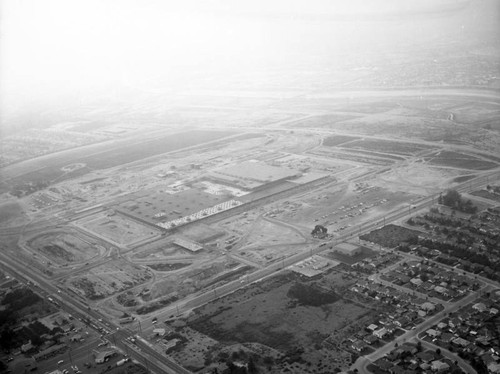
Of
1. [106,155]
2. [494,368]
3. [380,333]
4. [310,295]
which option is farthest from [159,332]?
[106,155]

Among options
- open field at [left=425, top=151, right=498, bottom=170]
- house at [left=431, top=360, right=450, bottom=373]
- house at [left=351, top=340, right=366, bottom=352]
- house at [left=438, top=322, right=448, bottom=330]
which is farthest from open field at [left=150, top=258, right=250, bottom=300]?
open field at [left=425, top=151, right=498, bottom=170]

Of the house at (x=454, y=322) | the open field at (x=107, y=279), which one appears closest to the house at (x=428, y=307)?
the house at (x=454, y=322)

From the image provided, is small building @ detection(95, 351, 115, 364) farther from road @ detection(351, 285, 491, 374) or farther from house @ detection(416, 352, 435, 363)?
house @ detection(416, 352, 435, 363)

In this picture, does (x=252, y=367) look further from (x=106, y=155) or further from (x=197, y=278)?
(x=106, y=155)

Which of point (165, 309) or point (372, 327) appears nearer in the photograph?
point (372, 327)

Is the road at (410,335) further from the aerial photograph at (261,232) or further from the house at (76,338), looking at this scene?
the house at (76,338)
